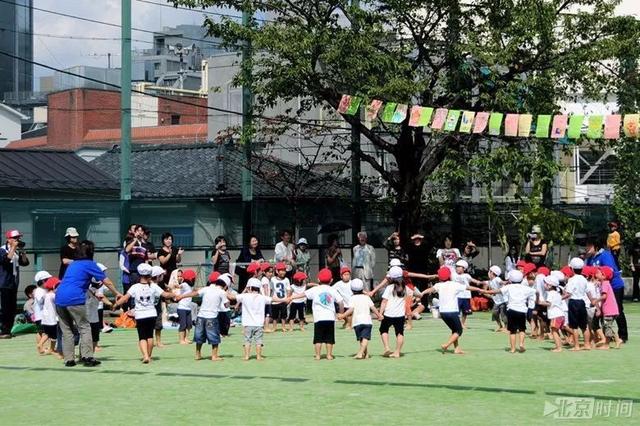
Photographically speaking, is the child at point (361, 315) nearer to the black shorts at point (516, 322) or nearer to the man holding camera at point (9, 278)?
the black shorts at point (516, 322)

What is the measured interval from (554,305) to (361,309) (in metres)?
3.61

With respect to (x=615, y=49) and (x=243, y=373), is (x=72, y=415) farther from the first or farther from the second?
(x=615, y=49)

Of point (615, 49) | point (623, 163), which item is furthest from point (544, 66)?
point (623, 163)

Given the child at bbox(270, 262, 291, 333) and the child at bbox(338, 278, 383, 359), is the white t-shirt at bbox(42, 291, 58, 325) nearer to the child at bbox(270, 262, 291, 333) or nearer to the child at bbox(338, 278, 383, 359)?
the child at bbox(338, 278, 383, 359)

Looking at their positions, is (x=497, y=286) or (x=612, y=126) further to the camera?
(x=497, y=286)

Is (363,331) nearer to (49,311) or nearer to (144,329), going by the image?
(144,329)

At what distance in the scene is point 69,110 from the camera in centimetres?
7644

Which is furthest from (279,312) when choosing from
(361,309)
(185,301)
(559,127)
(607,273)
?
(607,273)

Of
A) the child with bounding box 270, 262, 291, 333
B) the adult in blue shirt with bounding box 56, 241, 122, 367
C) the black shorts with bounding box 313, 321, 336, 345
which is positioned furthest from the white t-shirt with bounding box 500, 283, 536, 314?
the adult in blue shirt with bounding box 56, 241, 122, 367

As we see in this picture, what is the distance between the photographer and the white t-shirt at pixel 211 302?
760 inches

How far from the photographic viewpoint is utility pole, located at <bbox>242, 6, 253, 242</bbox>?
30.6 meters

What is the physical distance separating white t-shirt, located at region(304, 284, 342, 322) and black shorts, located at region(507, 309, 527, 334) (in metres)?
3.02

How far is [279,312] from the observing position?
2556 cm

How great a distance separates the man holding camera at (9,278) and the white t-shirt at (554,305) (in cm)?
1007
